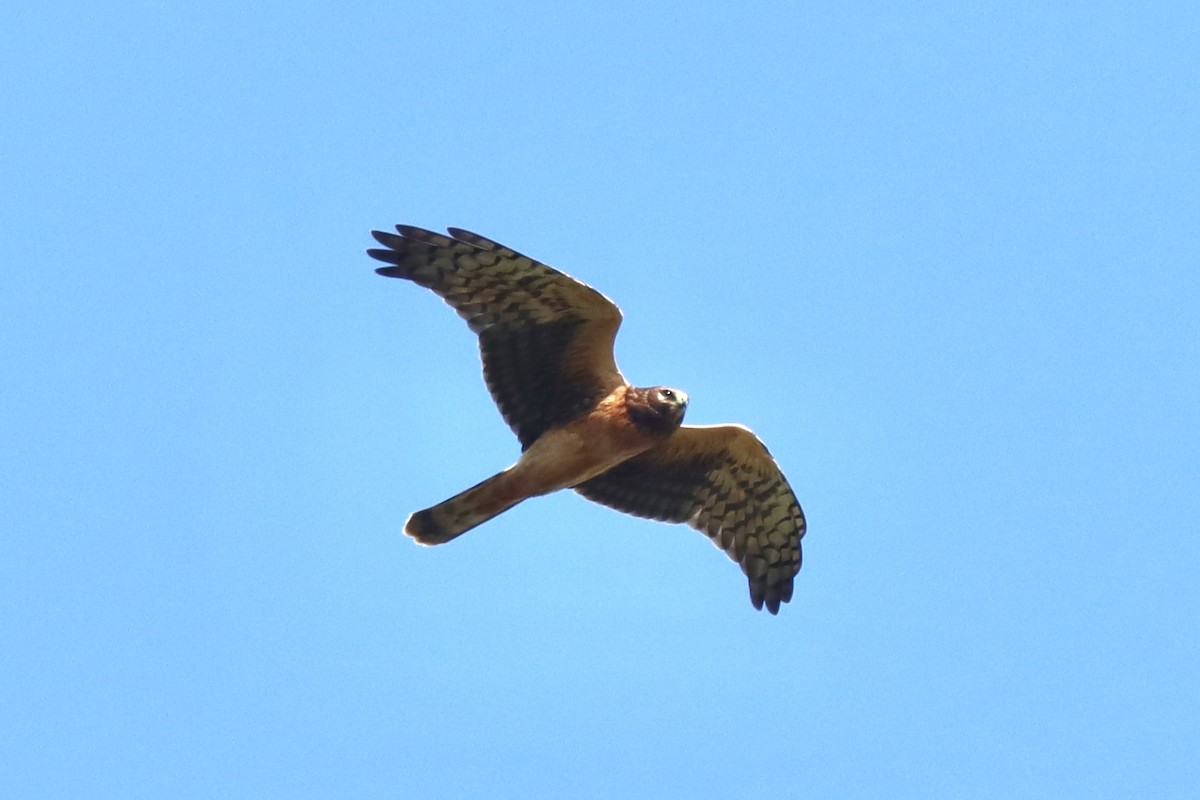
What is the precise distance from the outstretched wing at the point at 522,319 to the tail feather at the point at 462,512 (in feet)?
1.69

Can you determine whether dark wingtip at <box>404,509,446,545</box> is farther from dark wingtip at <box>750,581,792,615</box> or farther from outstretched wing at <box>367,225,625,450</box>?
dark wingtip at <box>750,581,792,615</box>

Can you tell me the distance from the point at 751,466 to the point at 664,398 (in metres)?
1.39

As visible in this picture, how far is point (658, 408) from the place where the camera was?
40.5ft

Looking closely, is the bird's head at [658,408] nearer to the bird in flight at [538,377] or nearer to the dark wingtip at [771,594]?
the bird in flight at [538,377]

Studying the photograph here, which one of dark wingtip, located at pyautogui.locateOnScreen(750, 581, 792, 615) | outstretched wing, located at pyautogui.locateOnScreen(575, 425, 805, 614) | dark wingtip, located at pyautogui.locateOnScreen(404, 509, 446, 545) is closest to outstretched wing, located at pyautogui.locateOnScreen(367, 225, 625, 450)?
outstretched wing, located at pyautogui.locateOnScreen(575, 425, 805, 614)

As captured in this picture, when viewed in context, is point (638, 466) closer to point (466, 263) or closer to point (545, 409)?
point (545, 409)

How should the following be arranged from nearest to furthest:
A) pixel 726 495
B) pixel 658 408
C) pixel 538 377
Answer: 1. pixel 658 408
2. pixel 538 377
3. pixel 726 495

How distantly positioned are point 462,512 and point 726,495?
2.30m

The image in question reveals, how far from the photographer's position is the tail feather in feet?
40.5

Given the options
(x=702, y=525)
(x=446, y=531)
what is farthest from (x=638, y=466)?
(x=446, y=531)

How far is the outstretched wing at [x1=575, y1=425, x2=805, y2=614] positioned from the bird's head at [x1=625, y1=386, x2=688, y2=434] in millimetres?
524

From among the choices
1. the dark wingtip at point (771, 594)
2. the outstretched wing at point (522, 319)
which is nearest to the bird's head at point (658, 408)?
the outstretched wing at point (522, 319)

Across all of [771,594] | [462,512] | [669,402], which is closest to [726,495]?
[771,594]

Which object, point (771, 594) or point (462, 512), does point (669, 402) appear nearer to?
point (462, 512)
